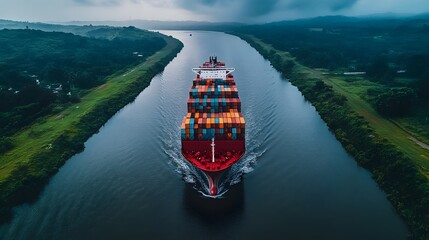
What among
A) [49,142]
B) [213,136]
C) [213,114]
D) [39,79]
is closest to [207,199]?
[213,136]

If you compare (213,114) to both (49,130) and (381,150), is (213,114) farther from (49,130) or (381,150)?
(49,130)

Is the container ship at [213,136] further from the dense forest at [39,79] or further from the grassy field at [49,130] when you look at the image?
the dense forest at [39,79]

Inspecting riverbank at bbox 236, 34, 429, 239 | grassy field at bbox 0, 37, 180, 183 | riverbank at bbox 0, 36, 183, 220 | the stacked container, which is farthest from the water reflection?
grassy field at bbox 0, 37, 180, 183

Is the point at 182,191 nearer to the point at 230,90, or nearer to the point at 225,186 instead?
the point at 225,186

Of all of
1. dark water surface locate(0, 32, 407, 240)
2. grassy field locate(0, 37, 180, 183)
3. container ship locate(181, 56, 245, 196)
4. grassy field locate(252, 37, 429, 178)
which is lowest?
dark water surface locate(0, 32, 407, 240)

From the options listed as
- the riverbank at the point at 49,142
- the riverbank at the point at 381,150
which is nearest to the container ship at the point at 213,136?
the riverbank at the point at 381,150

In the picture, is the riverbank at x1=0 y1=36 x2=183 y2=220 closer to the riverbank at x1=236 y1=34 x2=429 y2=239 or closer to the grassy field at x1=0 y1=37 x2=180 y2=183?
the grassy field at x1=0 y1=37 x2=180 y2=183

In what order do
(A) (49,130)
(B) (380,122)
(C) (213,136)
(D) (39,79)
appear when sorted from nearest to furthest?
(C) (213,136) → (B) (380,122) → (A) (49,130) → (D) (39,79)
